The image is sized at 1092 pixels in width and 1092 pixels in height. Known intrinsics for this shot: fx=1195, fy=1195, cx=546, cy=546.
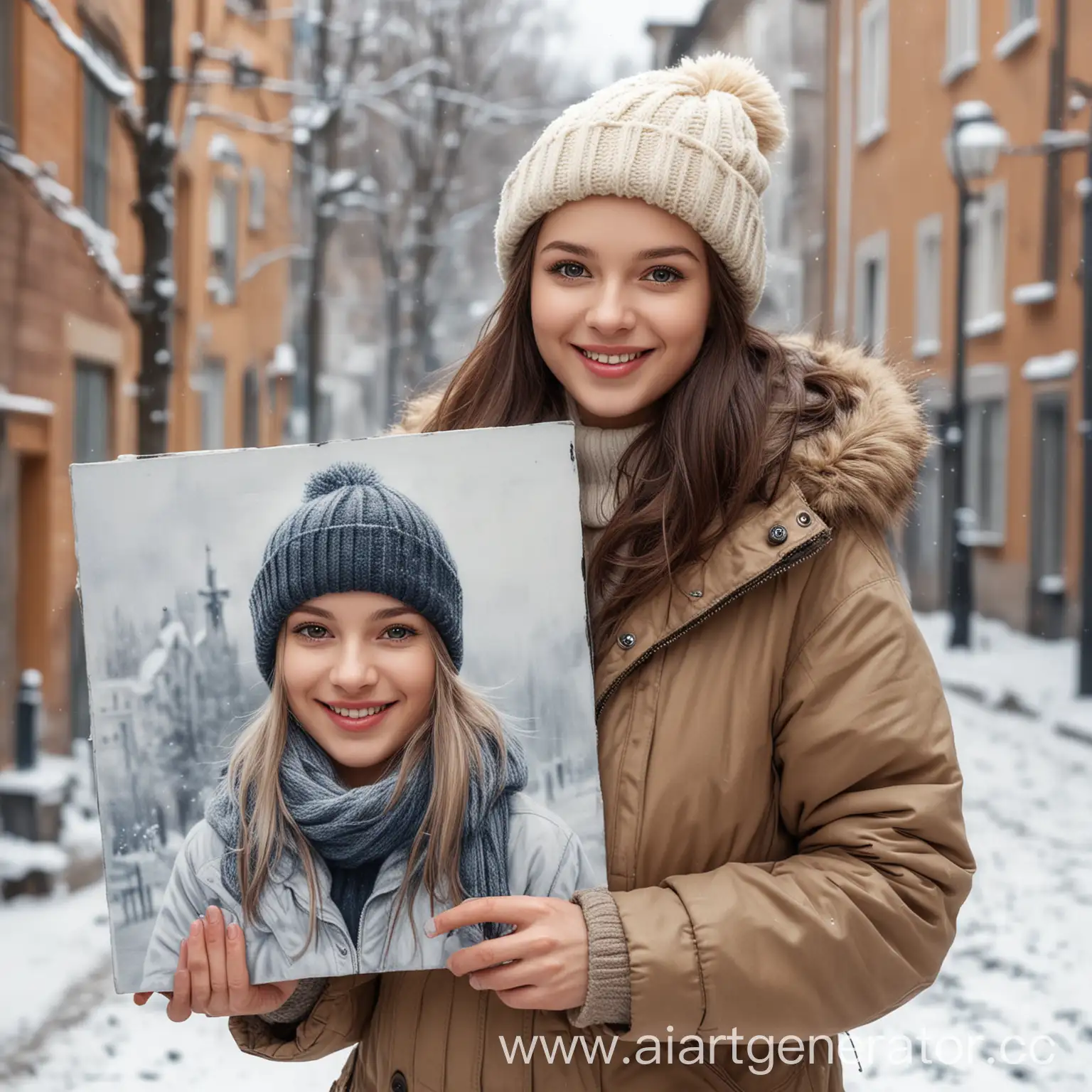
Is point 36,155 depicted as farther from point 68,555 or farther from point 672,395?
point 672,395

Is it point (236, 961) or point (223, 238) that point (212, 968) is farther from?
point (223, 238)

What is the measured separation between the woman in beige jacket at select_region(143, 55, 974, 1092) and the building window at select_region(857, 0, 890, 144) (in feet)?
6.78

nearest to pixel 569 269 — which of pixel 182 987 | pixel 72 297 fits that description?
pixel 182 987

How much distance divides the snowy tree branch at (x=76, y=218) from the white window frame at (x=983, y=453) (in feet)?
6.90

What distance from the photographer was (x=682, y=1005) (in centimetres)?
95

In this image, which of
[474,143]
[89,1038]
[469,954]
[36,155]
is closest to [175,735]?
[469,954]

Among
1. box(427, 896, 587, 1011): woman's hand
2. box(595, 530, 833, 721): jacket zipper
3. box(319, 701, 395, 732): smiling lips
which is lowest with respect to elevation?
box(427, 896, 587, 1011): woman's hand

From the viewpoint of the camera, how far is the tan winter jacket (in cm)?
97

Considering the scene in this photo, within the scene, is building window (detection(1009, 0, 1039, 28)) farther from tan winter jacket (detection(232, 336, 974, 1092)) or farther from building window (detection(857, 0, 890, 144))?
tan winter jacket (detection(232, 336, 974, 1092))

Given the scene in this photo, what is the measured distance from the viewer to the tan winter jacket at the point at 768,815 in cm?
97

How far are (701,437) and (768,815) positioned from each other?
0.35 m

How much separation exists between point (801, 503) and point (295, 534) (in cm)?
44

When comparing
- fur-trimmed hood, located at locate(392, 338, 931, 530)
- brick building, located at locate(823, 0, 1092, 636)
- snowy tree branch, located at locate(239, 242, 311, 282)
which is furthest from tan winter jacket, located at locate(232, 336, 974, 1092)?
snowy tree branch, located at locate(239, 242, 311, 282)

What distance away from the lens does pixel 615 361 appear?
42.9 inches
